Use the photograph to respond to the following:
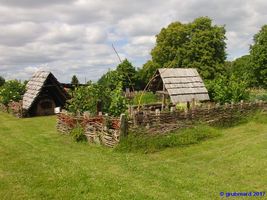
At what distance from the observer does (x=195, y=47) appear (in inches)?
1956

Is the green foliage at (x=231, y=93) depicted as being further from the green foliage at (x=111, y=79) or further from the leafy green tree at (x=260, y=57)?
the leafy green tree at (x=260, y=57)

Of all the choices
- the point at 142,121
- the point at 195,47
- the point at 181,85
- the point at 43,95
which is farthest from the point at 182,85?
the point at 195,47

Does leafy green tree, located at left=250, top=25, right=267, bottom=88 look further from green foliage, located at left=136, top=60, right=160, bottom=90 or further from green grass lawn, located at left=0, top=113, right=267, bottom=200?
green grass lawn, located at left=0, top=113, right=267, bottom=200

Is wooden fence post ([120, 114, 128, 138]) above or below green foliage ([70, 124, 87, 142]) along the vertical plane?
above

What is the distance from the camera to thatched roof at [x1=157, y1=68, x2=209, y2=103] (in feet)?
80.4

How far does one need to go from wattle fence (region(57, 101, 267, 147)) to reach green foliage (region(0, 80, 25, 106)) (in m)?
15.1

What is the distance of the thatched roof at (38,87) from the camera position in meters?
29.0

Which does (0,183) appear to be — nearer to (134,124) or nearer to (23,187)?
(23,187)

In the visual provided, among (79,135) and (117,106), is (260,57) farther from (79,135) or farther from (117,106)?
(79,135)

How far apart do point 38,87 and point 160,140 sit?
17224 mm

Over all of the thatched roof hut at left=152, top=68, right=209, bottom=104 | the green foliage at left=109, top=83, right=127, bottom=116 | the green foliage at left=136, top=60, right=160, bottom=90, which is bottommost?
the green foliage at left=109, top=83, right=127, bottom=116

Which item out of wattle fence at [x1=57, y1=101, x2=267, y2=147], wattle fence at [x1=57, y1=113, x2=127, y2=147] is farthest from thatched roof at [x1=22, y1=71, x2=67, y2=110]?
wattle fence at [x1=57, y1=113, x2=127, y2=147]

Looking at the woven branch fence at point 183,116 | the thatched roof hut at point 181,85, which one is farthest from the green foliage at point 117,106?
the thatched roof hut at point 181,85

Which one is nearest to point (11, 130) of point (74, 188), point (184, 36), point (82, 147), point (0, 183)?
point (82, 147)
